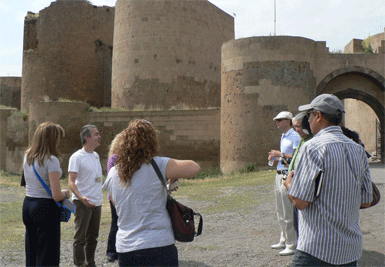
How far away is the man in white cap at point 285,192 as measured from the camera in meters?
5.04

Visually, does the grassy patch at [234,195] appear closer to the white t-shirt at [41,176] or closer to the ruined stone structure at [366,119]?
the white t-shirt at [41,176]

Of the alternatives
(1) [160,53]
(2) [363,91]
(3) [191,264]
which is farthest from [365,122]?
(3) [191,264]

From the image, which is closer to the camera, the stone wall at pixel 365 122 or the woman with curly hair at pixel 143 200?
the woman with curly hair at pixel 143 200

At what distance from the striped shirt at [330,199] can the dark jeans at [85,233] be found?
2842 mm

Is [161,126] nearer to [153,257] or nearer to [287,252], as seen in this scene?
[287,252]

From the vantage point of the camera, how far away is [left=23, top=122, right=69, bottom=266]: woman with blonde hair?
3.82m

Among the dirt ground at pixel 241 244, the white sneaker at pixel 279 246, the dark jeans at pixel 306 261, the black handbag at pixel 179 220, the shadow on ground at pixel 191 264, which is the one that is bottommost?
the shadow on ground at pixel 191 264

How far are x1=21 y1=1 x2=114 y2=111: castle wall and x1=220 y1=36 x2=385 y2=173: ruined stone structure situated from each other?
1160 cm

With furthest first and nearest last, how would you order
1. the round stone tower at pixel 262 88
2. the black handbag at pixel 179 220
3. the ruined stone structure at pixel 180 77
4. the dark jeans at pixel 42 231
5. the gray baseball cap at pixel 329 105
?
1. the ruined stone structure at pixel 180 77
2. the round stone tower at pixel 262 88
3. the dark jeans at pixel 42 231
4. the black handbag at pixel 179 220
5. the gray baseball cap at pixel 329 105

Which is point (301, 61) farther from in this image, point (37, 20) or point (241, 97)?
point (37, 20)

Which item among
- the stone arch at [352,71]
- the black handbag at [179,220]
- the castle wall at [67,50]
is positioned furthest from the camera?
the castle wall at [67,50]

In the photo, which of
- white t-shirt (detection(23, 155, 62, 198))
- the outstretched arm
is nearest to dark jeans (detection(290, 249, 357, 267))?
the outstretched arm

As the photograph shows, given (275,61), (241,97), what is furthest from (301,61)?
(241,97)

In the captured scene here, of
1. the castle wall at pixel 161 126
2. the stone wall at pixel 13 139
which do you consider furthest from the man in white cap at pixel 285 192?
the stone wall at pixel 13 139
